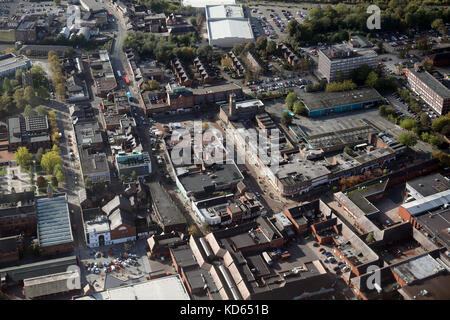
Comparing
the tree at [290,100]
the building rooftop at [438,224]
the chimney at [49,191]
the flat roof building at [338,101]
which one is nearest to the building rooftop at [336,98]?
the flat roof building at [338,101]

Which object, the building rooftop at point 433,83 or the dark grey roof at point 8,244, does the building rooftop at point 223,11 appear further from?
the dark grey roof at point 8,244

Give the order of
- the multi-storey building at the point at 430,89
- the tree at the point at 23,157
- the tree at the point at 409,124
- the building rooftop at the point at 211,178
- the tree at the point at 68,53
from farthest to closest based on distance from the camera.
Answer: the tree at the point at 68,53 → the multi-storey building at the point at 430,89 → the tree at the point at 409,124 → the tree at the point at 23,157 → the building rooftop at the point at 211,178

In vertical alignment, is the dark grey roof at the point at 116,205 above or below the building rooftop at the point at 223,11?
below

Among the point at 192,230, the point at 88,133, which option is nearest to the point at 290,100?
the point at 88,133

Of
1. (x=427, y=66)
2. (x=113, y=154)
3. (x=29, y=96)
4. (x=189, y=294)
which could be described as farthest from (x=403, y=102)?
(x=29, y=96)

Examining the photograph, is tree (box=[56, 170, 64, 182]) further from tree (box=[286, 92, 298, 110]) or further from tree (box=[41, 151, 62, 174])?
tree (box=[286, 92, 298, 110])

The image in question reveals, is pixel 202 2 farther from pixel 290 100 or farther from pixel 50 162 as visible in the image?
pixel 50 162
